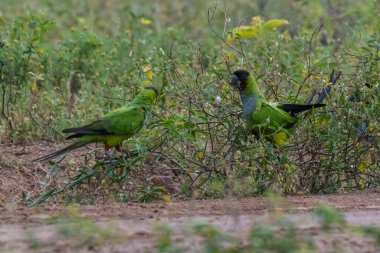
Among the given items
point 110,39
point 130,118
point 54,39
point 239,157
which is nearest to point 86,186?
point 130,118

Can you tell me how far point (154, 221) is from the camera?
553 centimetres

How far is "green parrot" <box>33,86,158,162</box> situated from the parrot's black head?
634 mm

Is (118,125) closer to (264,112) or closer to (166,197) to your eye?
(166,197)

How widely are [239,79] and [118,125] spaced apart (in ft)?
3.19

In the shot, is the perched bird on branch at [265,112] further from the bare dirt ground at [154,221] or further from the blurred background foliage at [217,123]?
the bare dirt ground at [154,221]

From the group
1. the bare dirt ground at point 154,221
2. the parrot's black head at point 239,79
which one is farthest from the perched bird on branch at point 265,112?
the bare dirt ground at point 154,221

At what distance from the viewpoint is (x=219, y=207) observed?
6160mm

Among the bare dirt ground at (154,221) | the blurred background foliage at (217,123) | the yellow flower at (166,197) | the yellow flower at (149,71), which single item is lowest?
the bare dirt ground at (154,221)

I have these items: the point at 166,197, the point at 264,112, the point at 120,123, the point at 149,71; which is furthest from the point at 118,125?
the point at 264,112

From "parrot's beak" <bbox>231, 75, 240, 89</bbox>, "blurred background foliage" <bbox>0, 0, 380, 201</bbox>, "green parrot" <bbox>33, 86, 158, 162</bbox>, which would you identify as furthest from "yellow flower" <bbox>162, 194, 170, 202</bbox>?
"parrot's beak" <bbox>231, 75, 240, 89</bbox>

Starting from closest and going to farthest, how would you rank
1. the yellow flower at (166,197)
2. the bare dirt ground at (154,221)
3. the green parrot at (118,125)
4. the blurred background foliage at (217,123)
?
the bare dirt ground at (154,221), the yellow flower at (166,197), the blurred background foliage at (217,123), the green parrot at (118,125)

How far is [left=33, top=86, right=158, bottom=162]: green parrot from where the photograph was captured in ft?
23.9

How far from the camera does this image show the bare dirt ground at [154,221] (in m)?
4.89

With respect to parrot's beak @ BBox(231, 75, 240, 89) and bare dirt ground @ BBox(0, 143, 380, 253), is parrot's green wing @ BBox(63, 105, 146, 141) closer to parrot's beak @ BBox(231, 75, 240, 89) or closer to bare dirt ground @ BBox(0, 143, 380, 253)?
parrot's beak @ BBox(231, 75, 240, 89)
